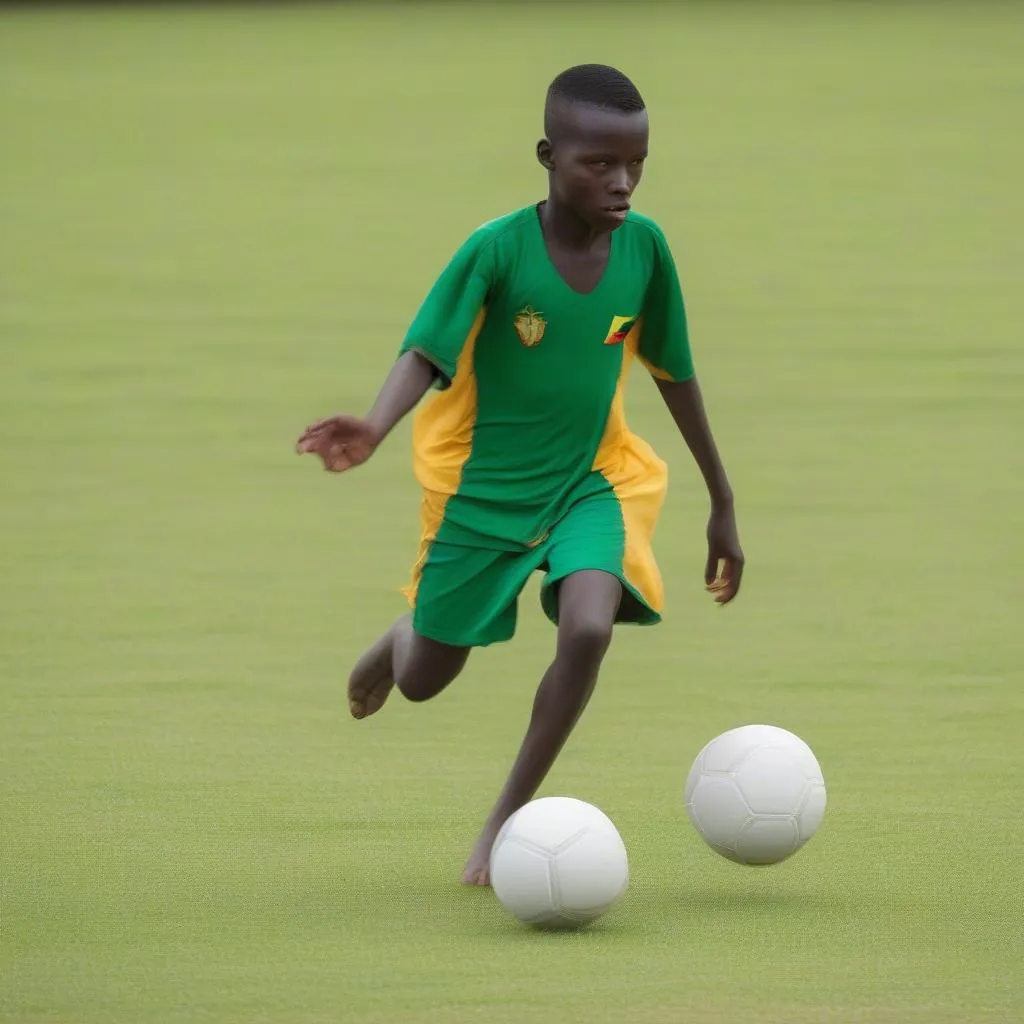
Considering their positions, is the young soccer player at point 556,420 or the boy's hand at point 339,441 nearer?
the boy's hand at point 339,441

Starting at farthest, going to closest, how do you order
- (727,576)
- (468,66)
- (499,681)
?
(468,66) < (499,681) < (727,576)

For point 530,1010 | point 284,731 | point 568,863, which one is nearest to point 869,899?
point 568,863

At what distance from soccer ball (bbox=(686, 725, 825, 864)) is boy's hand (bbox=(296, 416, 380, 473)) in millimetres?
1123

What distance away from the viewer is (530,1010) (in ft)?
13.3

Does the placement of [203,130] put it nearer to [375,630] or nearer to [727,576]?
[375,630]

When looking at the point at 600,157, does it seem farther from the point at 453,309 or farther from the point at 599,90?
the point at 453,309

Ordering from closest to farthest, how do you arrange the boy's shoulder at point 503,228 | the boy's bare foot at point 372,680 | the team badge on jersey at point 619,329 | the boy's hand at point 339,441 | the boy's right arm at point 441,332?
1. the boy's hand at point 339,441
2. the boy's right arm at point 441,332
3. the boy's shoulder at point 503,228
4. the team badge on jersey at point 619,329
5. the boy's bare foot at point 372,680

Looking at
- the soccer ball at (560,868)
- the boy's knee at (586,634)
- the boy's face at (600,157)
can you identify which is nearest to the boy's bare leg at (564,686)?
the boy's knee at (586,634)

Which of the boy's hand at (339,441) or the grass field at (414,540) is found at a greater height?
the boy's hand at (339,441)

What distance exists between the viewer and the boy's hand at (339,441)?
4.34 meters

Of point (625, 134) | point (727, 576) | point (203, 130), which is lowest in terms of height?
point (203, 130)

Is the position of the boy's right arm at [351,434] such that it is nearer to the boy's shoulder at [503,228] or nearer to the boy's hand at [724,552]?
the boy's shoulder at [503,228]

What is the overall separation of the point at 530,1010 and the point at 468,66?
659 inches

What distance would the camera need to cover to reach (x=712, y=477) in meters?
5.34
